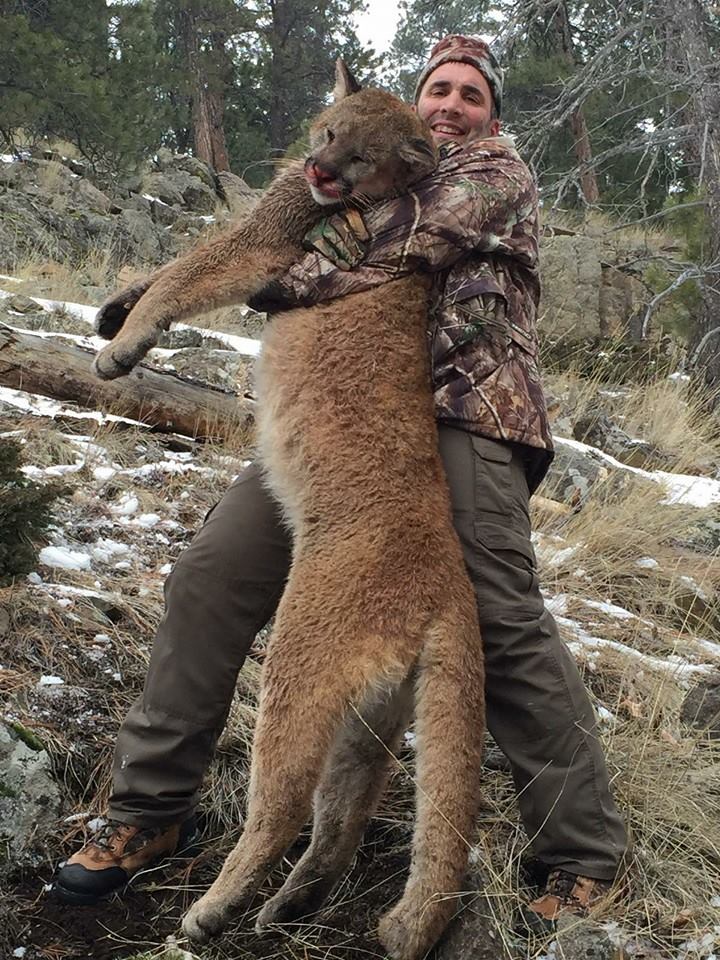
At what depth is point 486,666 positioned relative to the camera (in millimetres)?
2990

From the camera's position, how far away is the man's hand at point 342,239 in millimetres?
3371

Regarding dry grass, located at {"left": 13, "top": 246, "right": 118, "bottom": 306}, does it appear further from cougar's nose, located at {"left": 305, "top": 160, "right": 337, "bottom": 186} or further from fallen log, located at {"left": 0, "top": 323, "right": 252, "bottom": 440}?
cougar's nose, located at {"left": 305, "top": 160, "right": 337, "bottom": 186}

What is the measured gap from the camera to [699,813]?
3375 millimetres

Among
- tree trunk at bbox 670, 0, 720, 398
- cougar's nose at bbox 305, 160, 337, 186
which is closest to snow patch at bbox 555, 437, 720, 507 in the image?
tree trunk at bbox 670, 0, 720, 398

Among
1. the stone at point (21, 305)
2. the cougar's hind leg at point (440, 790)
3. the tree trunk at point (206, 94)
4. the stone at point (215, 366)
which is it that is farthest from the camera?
the tree trunk at point (206, 94)

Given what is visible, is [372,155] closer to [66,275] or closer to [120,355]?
[120,355]

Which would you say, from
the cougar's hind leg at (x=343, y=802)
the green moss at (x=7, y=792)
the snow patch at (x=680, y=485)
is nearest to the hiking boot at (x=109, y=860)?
the green moss at (x=7, y=792)

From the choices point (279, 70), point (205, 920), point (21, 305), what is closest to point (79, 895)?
point (205, 920)

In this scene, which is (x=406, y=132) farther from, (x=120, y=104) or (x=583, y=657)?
(x=120, y=104)

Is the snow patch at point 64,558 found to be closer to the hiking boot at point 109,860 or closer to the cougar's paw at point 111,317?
the cougar's paw at point 111,317

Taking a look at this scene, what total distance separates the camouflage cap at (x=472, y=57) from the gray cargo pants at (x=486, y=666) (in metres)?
1.62

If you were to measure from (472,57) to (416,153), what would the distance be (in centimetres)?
58

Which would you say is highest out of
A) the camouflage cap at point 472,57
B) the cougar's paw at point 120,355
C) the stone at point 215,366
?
the camouflage cap at point 472,57

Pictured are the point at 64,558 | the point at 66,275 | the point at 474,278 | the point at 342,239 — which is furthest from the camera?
the point at 66,275
